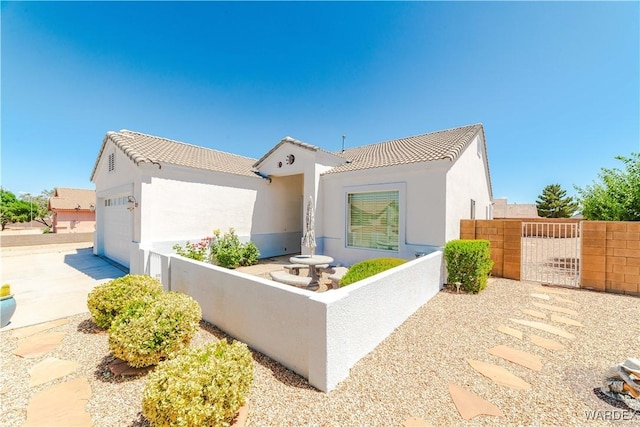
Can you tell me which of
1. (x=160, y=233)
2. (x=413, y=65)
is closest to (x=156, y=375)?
(x=160, y=233)

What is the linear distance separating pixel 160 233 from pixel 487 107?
19524 millimetres

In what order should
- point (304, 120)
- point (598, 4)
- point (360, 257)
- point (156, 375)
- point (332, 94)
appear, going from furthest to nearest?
point (304, 120) < point (332, 94) < point (360, 257) < point (598, 4) < point (156, 375)

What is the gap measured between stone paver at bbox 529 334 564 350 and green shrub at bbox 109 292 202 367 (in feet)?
23.5

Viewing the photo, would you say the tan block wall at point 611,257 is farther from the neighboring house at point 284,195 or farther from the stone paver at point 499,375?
the stone paver at point 499,375

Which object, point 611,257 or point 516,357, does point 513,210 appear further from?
point 516,357

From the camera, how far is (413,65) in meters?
13.1

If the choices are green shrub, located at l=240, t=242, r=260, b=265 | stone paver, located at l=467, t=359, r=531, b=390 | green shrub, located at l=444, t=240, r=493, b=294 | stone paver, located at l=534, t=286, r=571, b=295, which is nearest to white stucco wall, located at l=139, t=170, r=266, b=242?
green shrub, located at l=240, t=242, r=260, b=265

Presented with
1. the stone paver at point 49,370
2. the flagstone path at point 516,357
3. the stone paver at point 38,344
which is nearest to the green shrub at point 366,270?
the flagstone path at point 516,357

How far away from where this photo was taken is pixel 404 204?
10.3 m

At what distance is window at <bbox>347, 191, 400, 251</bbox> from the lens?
424 inches

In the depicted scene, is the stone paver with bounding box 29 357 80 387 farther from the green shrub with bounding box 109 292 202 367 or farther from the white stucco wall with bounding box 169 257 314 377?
the white stucco wall with bounding box 169 257 314 377

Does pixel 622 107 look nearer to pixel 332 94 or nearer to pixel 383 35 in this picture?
pixel 383 35

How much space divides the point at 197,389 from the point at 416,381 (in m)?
3.22

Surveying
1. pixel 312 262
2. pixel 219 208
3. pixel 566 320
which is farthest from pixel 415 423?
pixel 219 208
